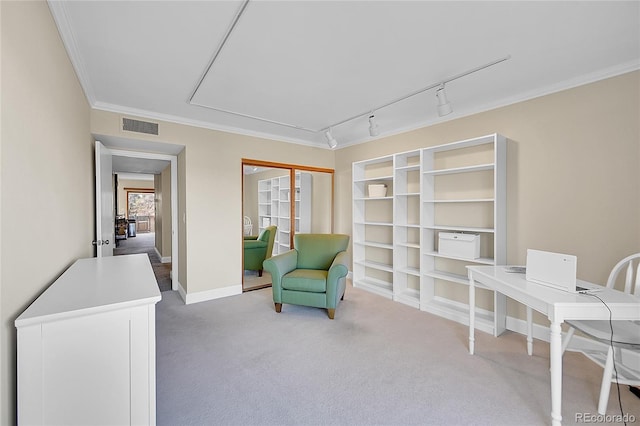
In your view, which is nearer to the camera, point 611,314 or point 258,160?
point 611,314

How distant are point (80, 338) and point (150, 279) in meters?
0.47

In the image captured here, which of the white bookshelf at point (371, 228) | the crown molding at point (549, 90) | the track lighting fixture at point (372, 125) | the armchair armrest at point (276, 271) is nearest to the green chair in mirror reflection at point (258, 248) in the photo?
the armchair armrest at point (276, 271)

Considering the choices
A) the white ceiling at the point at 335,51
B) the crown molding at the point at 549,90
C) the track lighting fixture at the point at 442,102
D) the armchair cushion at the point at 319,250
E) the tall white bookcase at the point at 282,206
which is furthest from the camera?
the tall white bookcase at the point at 282,206

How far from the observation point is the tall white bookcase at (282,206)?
4.43 metres

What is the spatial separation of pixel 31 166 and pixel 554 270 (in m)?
3.00

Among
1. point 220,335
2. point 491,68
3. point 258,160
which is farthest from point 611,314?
point 258,160

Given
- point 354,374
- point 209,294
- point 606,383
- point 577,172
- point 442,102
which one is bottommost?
point 354,374

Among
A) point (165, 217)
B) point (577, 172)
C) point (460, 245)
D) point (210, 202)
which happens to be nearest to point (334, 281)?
point (460, 245)

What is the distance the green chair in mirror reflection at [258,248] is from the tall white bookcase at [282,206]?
0.09 metres

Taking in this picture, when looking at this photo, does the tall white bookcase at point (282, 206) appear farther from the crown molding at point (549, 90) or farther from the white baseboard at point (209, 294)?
the crown molding at point (549, 90)

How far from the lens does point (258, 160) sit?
4.13 m

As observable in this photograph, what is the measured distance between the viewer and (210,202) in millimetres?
3748

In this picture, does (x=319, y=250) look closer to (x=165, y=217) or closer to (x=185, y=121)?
(x=185, y=121)

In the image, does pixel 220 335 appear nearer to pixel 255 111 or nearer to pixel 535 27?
pixel 255 111
